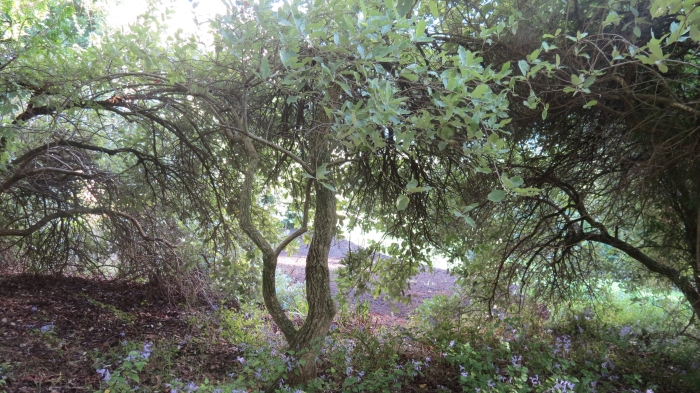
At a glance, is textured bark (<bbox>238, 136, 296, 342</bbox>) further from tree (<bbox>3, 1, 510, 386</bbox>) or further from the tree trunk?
the tree trunk

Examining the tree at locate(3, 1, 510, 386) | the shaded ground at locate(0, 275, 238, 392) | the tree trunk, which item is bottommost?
the shaded ground at locate(0, 275, 238, 392)

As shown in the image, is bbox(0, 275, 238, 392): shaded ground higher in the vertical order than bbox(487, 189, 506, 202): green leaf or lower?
lower

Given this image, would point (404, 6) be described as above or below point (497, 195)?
above

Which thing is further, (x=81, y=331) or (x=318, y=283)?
(x=81, y=331)

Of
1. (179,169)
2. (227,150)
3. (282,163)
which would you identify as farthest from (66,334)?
(282,163)

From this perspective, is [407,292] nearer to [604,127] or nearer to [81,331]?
[81,331]

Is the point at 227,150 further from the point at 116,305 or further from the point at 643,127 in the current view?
the point at 643,127

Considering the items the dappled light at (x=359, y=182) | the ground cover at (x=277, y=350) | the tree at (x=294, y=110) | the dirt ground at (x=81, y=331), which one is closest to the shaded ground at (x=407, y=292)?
the dirt ground at (x=81, y=331)

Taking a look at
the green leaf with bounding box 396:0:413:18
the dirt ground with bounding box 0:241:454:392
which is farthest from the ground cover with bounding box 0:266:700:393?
the green leaf with bounding box 396:0:413:18

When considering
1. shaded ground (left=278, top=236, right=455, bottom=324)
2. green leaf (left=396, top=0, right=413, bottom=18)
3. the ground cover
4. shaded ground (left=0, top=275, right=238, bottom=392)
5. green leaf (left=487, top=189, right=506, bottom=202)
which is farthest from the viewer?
shaded ground (left=278, top=236, right=455, bottom=324)

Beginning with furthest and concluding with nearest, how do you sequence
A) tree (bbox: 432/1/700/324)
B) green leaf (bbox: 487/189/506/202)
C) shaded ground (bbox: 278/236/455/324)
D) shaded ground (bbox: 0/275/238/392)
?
shaded ground (bbox: 278/236/455/324)
shaded ground (bbox: 0/275/238/392)
tree (bbox: 432/1/700/324)
green leaf (bbox: 487/189/506/202)

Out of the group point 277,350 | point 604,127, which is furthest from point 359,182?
point 604,127

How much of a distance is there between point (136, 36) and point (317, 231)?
1.64 m

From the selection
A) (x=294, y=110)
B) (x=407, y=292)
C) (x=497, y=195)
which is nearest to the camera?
(x=497, y=195)
